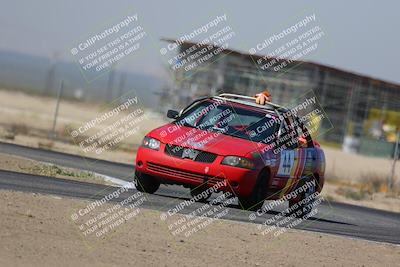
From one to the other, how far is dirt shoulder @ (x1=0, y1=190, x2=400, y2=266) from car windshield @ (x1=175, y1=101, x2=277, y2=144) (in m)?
2.49

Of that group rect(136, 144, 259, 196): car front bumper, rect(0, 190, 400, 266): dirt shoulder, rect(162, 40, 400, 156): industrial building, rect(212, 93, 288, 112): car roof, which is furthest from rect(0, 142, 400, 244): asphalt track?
rect(162, 40, 400, 156): industrial building

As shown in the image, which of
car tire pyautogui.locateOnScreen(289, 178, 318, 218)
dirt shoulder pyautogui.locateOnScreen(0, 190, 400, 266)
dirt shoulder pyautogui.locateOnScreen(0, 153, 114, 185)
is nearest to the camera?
dirt shoulder pyautogui.locateOnScreen(0, 190, 400, 266)

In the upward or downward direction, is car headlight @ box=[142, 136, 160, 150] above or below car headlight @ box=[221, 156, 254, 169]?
above

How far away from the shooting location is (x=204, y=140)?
50.0ft

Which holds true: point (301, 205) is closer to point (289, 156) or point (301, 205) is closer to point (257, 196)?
point (289, 156)

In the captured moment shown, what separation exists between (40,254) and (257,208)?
691 centimetres

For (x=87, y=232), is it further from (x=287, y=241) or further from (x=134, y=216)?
(x=287, y=241)

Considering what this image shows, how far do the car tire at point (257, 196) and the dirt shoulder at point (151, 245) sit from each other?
5.03 ft

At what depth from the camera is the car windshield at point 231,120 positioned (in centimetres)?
1582

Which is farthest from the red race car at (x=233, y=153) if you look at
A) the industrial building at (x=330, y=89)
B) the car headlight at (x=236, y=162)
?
the industrial building at (x=330, y=89)

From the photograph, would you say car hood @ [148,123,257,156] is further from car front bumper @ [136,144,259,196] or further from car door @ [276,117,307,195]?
car door @ [276,117,307,195]

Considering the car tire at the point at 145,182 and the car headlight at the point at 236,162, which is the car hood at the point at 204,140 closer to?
the car headlight at the point at 236,162

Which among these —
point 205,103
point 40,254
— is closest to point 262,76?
point 205,103

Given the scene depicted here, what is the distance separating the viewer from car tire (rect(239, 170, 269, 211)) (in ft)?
49.9
